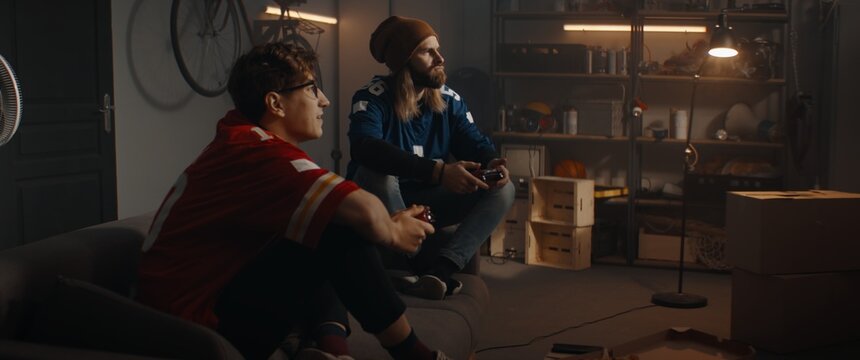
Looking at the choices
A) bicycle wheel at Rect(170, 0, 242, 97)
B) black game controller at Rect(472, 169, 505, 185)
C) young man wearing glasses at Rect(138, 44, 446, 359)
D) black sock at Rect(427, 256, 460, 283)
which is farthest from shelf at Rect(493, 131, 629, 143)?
young man wearing glasses at Rect(138, 44, 446, 359)

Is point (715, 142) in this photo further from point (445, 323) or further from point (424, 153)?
point (445, 323)

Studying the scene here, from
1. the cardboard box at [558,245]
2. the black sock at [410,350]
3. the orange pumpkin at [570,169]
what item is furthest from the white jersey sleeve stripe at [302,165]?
the orange pumpkin at [570,169]

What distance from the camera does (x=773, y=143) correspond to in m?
5.75

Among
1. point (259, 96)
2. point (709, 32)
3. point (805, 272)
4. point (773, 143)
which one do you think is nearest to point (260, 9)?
point (709, 32)

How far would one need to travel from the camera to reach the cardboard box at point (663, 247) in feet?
19.1

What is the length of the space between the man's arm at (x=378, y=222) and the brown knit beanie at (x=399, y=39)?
4.61ft

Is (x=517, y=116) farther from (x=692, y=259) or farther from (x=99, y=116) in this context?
(x=99, y=116)

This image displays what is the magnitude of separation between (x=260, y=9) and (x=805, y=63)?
3.42 m

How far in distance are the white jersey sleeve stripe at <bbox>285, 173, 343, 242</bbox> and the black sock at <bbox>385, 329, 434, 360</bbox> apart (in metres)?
0.44

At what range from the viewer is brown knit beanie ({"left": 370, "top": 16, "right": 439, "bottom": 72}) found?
3562 mm

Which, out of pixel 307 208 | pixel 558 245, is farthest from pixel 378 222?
pixel 558 245

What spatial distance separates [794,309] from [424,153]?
1575 millimetres

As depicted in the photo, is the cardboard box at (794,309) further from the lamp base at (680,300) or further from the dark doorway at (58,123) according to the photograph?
the dark doorway at (58,123)

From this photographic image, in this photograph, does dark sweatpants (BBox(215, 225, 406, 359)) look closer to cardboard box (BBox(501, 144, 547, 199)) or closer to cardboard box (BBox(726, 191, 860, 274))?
cardboard box (BBox(726, 191, 860, 274))
